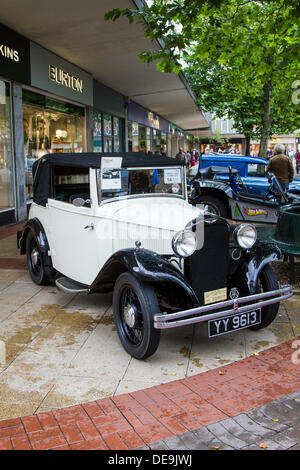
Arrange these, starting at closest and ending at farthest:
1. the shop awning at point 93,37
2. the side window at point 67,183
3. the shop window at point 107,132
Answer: the side window at point 67,183, the shop awning at point 93,37, the shop window at point 107,132

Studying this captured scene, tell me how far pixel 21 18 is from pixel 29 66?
1.49 meters

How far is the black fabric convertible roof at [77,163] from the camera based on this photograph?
4711 mm

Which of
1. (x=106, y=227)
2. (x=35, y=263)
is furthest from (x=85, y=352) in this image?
(x=35, y=263)

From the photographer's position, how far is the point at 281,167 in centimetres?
1072

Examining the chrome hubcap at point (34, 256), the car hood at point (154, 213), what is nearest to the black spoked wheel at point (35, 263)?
the chrome hubcap at point (34, 256)

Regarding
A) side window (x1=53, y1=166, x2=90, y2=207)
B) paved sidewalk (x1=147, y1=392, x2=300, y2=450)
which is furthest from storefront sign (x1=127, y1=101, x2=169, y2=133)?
paved sidewalk (x1=147, y1=392, x2=300, y2=450)

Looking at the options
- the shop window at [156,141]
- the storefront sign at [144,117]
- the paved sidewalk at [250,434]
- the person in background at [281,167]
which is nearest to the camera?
the paved sidewalk at [250,434]

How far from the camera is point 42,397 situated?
10.3 ft

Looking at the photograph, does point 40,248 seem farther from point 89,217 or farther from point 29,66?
point 29,66

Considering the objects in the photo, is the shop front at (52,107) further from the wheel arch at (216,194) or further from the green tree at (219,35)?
the wheel arch at (216,194)

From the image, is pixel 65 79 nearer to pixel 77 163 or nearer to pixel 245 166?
pixel 245 166

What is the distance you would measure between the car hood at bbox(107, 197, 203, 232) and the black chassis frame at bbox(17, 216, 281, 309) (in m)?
0.36

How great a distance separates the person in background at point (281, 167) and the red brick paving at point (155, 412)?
786 centimetres

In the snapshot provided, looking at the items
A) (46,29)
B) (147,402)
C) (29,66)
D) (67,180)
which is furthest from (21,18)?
(147,402)
